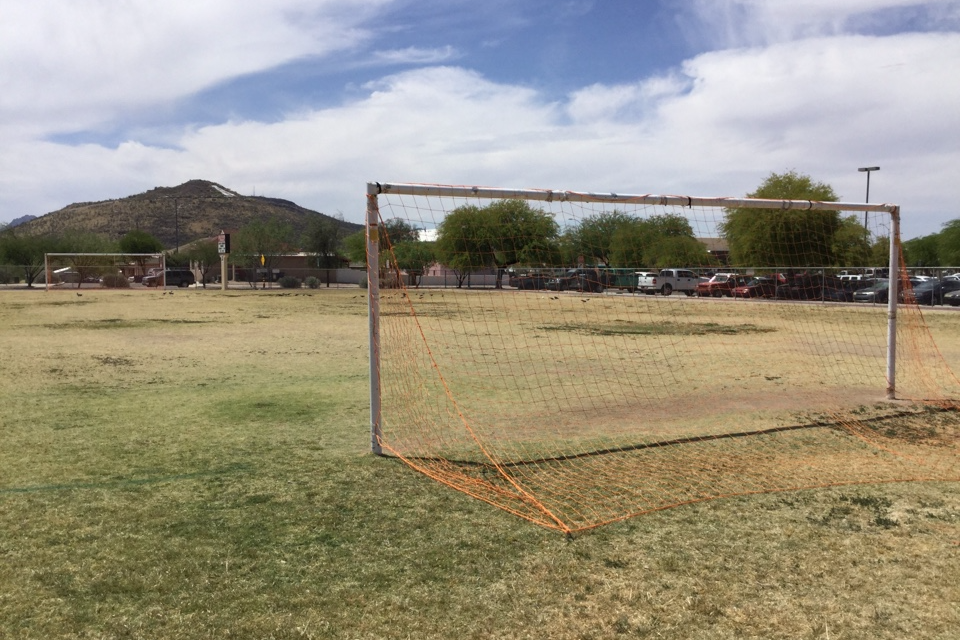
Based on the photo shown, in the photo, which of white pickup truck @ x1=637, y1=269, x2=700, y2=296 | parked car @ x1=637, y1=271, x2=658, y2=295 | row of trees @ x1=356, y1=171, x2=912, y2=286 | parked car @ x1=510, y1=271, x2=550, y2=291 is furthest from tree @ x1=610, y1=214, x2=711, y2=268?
white pickup truck @ x1=637, y1=269, x2=700, y2=296

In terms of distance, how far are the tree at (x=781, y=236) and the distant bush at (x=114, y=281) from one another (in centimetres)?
3889

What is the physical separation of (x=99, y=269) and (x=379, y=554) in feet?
173

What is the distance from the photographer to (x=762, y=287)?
3047 centimetres

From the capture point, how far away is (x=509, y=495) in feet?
18.6

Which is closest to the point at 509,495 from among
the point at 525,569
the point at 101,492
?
the point at 525,569

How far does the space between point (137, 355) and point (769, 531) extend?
1210 centimetres

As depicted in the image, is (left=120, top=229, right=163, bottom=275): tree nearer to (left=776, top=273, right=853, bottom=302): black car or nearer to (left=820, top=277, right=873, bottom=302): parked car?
(left=776, top=273, right=853, bottom=302): black car

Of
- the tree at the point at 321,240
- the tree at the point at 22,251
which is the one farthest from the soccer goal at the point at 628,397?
the tree at the point at 321,240

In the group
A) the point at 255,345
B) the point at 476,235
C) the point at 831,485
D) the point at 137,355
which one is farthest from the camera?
the point at 476,235

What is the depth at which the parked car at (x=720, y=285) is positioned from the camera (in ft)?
106

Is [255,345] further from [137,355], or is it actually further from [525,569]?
[525,569]

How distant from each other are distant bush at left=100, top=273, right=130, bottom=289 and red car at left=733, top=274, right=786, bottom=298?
131 feet

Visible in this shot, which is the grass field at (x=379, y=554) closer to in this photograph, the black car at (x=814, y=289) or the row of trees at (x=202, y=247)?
the black car at (x=814, y=289)

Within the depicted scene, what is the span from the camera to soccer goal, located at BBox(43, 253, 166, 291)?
50656mm
